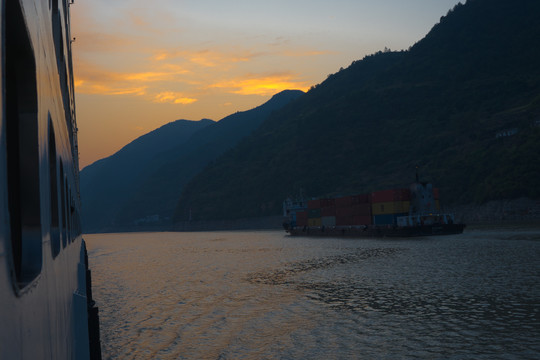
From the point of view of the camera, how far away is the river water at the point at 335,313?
55.1 ft

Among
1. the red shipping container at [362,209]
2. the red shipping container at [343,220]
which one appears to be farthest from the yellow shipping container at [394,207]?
the red shipping container at [343,220]

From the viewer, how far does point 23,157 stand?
8.38ft

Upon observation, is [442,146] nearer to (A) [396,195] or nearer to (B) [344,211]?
(B) [344,211]

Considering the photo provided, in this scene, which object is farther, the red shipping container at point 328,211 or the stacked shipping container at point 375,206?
the red shipping container at point 328,211

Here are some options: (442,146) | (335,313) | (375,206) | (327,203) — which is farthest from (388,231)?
(442,146)

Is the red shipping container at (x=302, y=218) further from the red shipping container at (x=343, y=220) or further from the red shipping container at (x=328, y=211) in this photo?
the red shipping container at (x=343, y=220)

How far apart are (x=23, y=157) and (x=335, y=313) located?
2127 centimetres

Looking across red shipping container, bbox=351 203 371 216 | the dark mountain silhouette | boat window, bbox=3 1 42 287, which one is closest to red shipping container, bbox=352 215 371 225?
red shipping container, bbox=351 203 371 216

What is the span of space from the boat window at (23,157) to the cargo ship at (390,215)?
76.8 m

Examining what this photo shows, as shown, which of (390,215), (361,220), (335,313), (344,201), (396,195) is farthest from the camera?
(344,201)

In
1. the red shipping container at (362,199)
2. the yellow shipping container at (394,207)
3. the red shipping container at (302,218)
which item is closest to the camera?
the yellow shipping container at (394,207)

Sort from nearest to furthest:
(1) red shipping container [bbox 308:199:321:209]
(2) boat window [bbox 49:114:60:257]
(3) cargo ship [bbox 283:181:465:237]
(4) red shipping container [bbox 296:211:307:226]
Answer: (2) boat window [bbox 49:114:60:257], (3) cargo ship [bbox 283:181:465:237], (1) red shipping container [bbox 308:199:321:209], (4) red shipping container [bbox 296:211:307:226]

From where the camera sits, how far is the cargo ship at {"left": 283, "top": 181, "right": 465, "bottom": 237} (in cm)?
7681

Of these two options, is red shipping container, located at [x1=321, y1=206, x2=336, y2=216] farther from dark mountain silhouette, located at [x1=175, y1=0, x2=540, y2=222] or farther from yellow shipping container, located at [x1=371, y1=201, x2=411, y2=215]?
dark mountain silhouette, located at [x1=175, y1=0, x2=540, y2=222]
